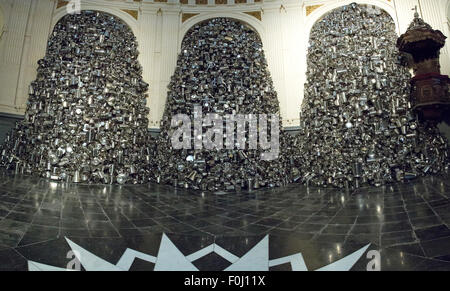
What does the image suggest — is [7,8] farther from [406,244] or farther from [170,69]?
[406,244]

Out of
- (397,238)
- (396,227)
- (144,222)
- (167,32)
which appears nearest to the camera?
(397,238)

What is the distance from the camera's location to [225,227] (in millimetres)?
2135

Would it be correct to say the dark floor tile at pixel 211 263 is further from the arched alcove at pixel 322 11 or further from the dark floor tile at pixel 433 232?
the arched alcove at pixel 322 11

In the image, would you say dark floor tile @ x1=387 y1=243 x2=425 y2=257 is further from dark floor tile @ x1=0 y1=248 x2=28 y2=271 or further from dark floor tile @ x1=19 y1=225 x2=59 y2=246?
dark floor tile @ x1=19 y1=225 x2=59 y2=246

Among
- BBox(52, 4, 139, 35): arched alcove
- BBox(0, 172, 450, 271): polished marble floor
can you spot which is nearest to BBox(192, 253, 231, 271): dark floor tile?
BBox(0, 172, 450, 271): polished marble floor

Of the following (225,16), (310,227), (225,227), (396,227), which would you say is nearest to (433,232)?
(396,227)

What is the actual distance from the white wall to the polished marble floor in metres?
2.79

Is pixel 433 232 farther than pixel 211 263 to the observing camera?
Yes

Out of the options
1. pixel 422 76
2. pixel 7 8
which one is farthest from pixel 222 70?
pixel 7 8

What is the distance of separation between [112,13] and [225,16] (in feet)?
9.20

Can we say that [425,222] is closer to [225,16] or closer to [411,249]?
[411,249]

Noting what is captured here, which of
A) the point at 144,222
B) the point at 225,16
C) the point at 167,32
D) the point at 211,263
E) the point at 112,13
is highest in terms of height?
the point at 225,16

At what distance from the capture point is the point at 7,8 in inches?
212

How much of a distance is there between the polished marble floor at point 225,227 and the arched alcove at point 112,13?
13.9ft
